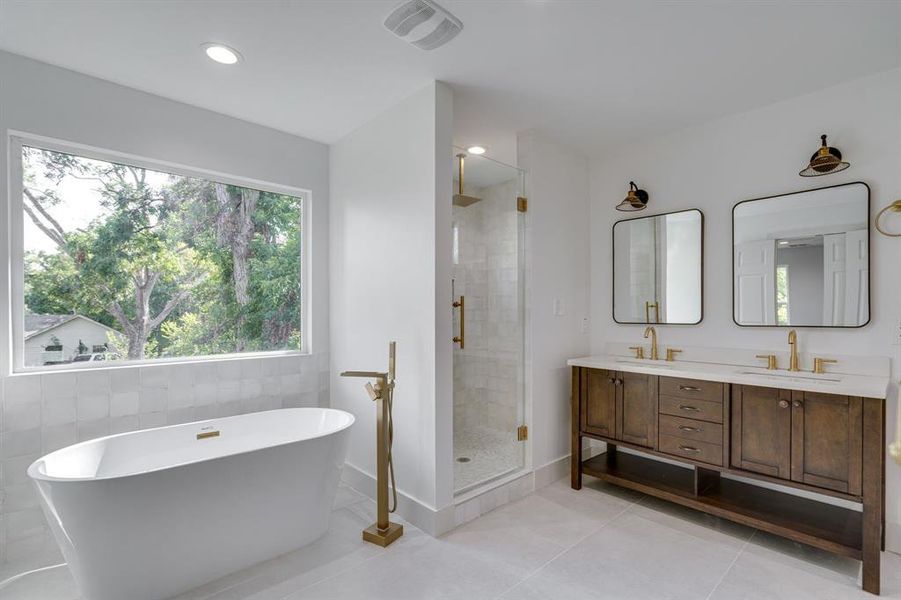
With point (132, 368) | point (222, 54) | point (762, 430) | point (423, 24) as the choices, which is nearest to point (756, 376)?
point (762, 430)

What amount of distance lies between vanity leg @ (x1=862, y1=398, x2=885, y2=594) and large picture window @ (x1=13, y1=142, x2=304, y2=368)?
3495 millimetres

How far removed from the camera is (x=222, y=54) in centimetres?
221

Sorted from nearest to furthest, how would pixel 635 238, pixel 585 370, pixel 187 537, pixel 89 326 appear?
pixel 187 537 → pixel 89 326 → pixel 585 370 → pixel 635 238

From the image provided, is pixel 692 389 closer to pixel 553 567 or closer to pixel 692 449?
pixel 692 449

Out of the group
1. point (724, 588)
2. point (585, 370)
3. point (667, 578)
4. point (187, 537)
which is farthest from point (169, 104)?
point (724, 588)

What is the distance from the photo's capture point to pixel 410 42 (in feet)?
6.82

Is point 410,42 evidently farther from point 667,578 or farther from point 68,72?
point 667,578

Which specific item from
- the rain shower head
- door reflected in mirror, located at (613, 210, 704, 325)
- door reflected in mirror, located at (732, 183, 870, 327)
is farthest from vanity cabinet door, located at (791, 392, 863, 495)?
the rain shower head

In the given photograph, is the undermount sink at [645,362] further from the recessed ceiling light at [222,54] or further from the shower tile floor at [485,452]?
the recessed ceiling light at [222,54]

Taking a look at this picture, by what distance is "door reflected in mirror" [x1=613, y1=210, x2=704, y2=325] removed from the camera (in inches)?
121

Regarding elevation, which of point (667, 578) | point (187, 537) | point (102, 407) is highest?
point (102, 407)

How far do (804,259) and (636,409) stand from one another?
53.2 inches

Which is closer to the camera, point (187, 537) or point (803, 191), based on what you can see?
point (187, 537)

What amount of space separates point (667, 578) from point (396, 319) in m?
1.98
